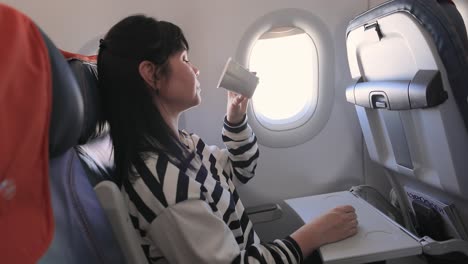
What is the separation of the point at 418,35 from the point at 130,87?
864 millimetres

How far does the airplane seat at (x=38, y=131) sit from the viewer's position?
517 mm

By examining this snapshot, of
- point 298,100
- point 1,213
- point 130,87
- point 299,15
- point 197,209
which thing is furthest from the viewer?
point 298,100

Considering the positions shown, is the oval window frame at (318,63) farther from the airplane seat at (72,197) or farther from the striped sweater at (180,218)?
the airplane seat at (72,197)

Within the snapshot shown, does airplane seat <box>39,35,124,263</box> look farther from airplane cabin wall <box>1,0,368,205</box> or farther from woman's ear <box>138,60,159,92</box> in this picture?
airplane cabin wall <box>1,0,368,205</box>

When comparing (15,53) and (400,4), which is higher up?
(400,4)

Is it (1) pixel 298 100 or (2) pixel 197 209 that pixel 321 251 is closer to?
(2) pixel 197 209

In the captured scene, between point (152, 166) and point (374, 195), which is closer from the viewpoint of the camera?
point (152, 166)

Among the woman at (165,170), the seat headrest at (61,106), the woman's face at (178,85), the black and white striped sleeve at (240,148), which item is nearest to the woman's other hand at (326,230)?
A: the woman at (165,170)

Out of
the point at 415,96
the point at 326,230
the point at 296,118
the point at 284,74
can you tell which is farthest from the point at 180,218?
the point at 284,74

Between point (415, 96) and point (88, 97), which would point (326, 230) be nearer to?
point (415, 96)

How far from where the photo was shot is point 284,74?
212 centimetres

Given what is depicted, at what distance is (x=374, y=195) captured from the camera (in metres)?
1.93

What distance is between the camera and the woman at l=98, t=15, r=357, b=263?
0.95 meters

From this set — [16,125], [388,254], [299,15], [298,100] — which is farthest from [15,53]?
[298,100]
